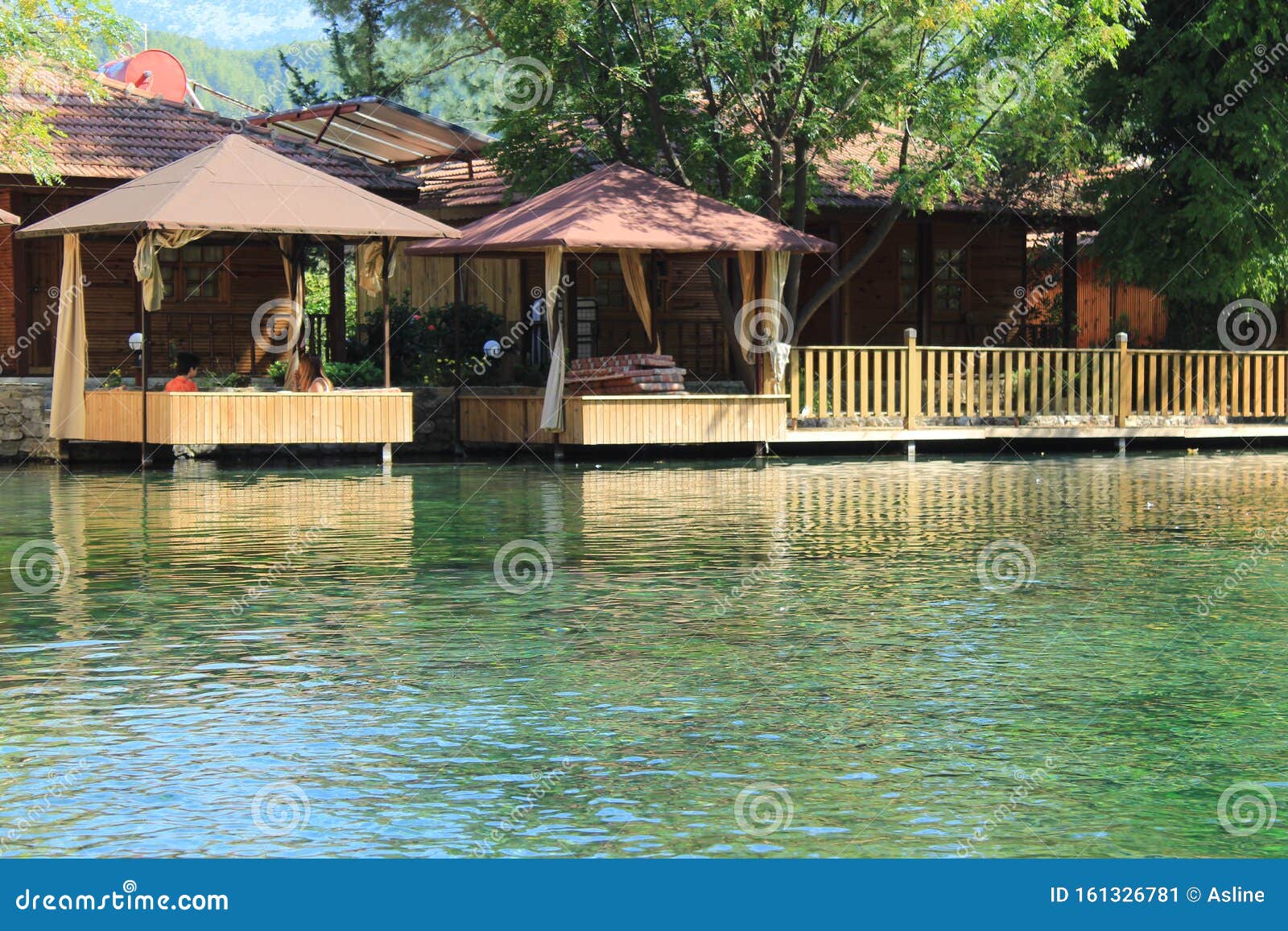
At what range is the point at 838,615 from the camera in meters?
10.6

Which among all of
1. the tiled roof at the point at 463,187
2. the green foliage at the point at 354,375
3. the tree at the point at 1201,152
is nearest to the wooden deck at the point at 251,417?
the green foliage at the point at 354,375

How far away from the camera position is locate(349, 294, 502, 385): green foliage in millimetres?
26797

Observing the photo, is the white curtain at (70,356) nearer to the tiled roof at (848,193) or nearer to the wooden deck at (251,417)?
the wooden deck at (251,417)

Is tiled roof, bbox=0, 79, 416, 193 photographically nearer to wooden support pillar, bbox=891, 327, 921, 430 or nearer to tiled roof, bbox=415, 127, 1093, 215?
tiled roof, bbox=415, 127, 1093, 215

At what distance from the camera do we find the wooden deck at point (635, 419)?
24.0 metres

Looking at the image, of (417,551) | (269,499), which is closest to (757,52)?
(269,499)

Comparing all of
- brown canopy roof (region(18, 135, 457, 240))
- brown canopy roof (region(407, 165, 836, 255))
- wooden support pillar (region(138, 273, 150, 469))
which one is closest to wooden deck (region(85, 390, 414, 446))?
wooden support pillar (region(138, 273, 150, 469))

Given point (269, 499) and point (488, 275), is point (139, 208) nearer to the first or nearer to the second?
point (269, 499)

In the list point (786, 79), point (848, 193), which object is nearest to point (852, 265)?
point (848, 193)

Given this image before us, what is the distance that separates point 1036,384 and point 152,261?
13.3m

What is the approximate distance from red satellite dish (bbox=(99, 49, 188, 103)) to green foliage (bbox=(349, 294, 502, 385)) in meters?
7.87

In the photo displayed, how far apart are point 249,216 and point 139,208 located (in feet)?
4.61

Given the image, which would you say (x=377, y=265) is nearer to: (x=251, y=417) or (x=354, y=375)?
(x=354, y=375)

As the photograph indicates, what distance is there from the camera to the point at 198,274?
2858 centimetres
